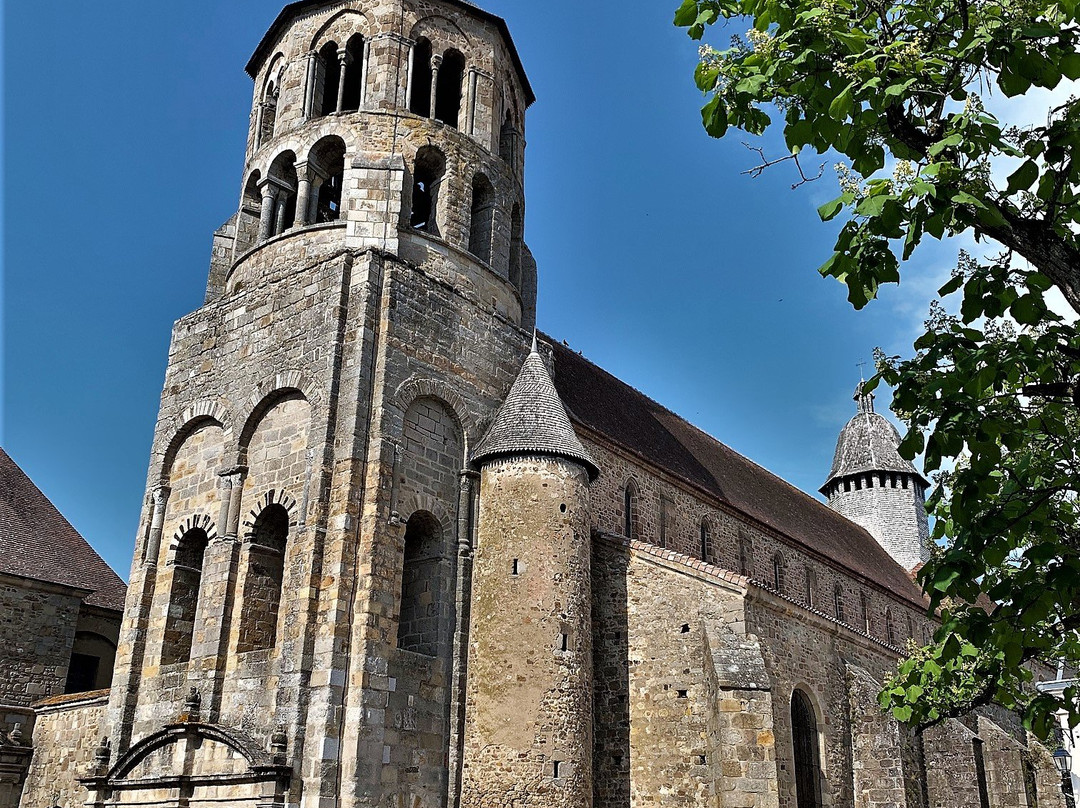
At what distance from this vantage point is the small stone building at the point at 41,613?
19.5m

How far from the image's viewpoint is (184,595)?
16812 millimetres

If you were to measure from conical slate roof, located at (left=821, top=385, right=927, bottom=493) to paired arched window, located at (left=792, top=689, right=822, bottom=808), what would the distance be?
22.1 m

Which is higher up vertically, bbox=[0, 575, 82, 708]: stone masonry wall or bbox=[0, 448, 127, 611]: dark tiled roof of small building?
bbox=[0, 448, 127, 611]: dark tiled roof of small building

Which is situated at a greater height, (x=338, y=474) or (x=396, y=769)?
(x=338, y=474)

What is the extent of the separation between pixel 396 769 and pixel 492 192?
10712mm

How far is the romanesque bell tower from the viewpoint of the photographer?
14.1 m

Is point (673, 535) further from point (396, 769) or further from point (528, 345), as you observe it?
point (396, 769)

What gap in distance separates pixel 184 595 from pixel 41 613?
6.40 metres

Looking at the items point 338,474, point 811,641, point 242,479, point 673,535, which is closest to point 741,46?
point 338,474

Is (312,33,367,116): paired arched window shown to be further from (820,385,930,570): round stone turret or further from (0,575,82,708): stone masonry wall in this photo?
(820,385,930,570): round stone turret

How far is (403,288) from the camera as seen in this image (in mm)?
16734

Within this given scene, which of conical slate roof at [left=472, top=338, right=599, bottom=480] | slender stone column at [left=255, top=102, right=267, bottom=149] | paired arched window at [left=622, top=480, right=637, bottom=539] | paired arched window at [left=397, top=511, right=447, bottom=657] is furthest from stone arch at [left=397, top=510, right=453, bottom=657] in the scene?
slender stone column at [left=255, top=102, right=267, bottom=149]

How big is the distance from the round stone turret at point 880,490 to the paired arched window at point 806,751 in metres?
20.4

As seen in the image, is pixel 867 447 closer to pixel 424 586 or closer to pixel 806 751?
pixel 806 751
